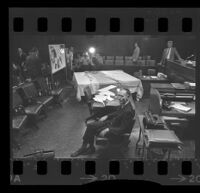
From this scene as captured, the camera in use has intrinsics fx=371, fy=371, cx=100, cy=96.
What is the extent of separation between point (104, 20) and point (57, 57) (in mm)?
906

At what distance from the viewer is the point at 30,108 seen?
5.46m

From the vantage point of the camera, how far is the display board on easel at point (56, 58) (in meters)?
5.38

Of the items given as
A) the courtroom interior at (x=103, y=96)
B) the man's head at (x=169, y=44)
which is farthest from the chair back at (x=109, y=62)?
the man's head at (x=169, y=44)

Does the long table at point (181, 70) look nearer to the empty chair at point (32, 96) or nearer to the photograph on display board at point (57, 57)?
the photograph on display board at point (57, 57)

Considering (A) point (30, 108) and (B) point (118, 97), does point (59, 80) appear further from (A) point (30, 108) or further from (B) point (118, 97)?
(B) point (118, 97)

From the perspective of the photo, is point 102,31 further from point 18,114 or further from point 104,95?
point 18,114

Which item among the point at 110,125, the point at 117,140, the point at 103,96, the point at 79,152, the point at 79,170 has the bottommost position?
the point at 79,170

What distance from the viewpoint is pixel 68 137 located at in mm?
5406

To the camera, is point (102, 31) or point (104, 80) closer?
point (102, 31)

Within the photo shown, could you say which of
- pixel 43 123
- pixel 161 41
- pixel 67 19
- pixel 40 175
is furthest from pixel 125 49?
pixel 40 175

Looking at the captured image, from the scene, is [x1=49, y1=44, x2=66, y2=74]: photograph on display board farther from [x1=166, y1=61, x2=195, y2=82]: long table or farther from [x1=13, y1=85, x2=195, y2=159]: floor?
[x1=166, y1=61, x2=195, y2=82]: long table

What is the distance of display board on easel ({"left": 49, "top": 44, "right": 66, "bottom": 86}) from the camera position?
5.38 m

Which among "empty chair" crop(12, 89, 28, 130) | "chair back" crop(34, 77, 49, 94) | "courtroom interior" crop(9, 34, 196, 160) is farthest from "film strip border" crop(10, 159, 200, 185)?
"chair back" crop(34, 77, 49, 94)

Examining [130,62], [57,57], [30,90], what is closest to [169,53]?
[130,62]
